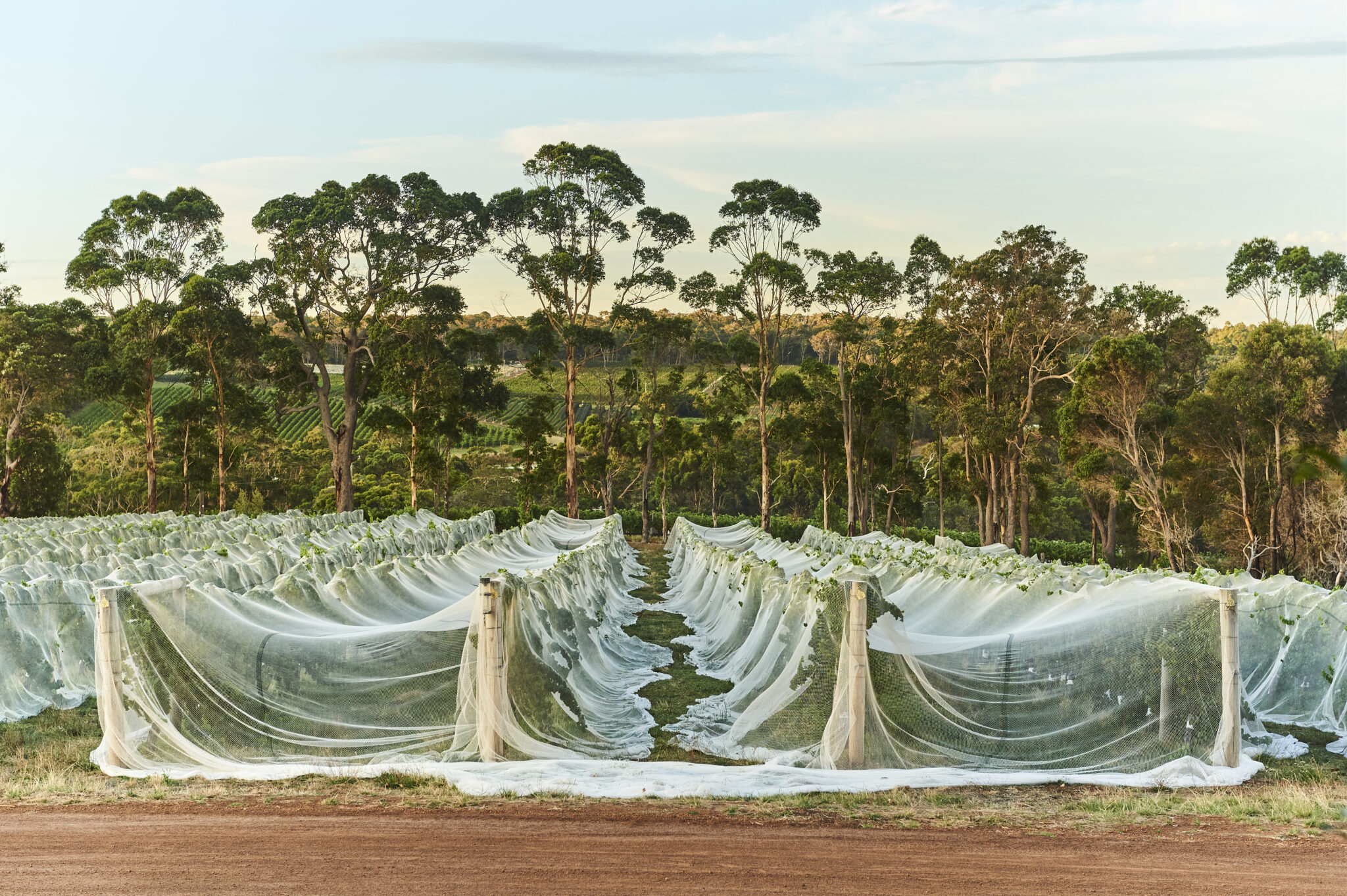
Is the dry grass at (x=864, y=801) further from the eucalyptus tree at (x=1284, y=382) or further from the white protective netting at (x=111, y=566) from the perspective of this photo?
the eucalyptus tree at (x=1284, y=382)

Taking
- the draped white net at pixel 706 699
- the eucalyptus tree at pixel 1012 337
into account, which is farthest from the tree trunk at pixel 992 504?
the draped white net at pixel 706 699

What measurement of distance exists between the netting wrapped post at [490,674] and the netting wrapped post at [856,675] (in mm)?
2655

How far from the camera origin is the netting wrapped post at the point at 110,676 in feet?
23.3

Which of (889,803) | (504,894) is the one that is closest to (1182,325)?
(889,803)

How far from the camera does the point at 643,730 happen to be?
873 centimetres

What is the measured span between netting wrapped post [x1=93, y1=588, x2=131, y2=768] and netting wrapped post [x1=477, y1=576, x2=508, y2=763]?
2561mm

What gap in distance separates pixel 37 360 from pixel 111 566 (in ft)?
84.2

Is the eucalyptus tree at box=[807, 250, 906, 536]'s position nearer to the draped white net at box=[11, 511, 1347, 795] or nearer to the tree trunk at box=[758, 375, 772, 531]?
the tree trunk at box=[758, 375, 772, 531]

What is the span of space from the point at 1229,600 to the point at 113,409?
290 feet

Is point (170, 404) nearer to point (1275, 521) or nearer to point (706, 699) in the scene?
point (1275, 521)

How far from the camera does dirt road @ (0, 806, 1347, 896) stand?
5.06 metres

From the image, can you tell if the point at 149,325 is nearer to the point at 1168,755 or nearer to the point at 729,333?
the point at 729,333

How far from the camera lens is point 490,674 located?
7.52m

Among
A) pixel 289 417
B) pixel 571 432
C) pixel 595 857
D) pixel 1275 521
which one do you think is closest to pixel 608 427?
pixel 571 432
